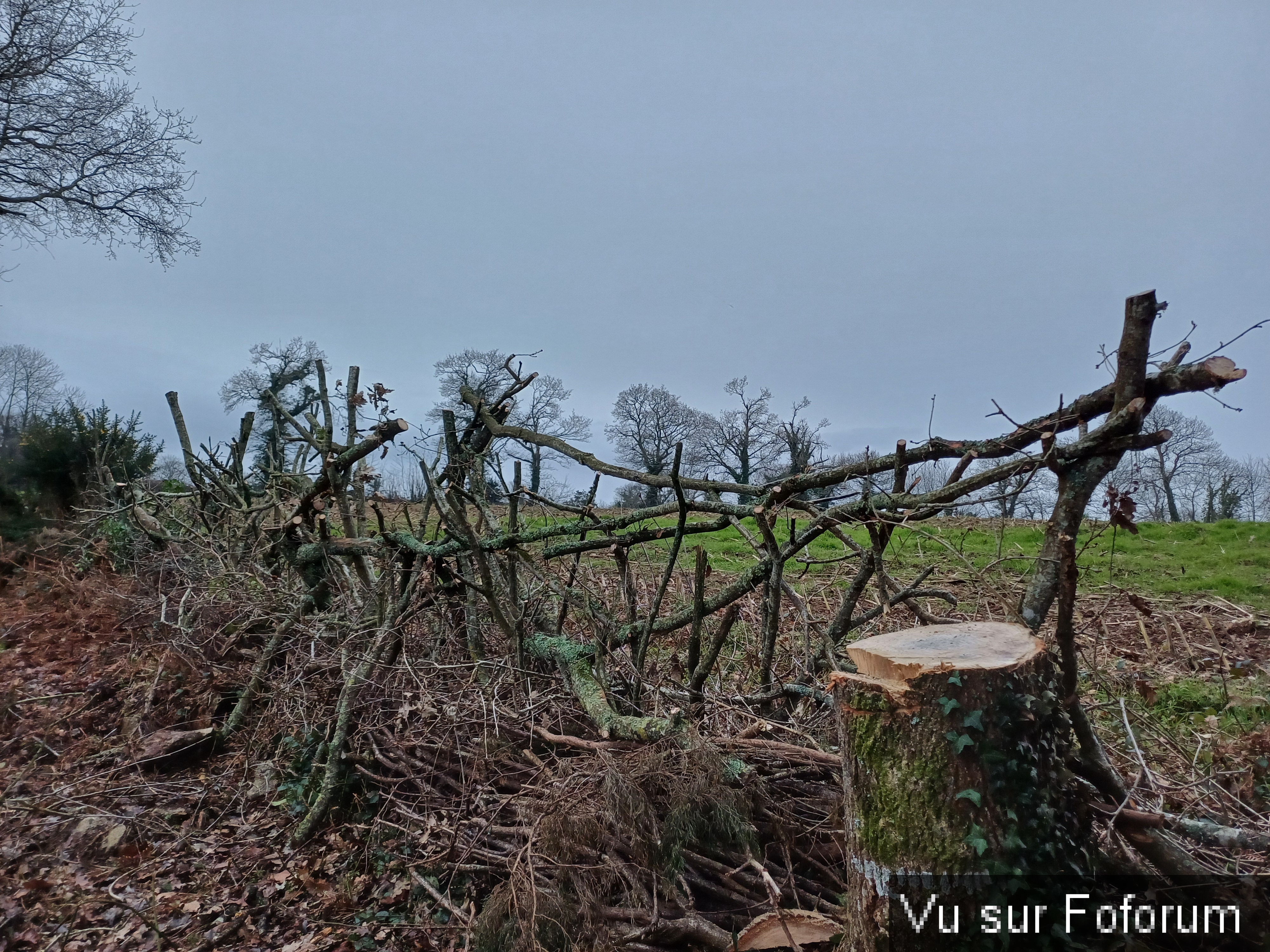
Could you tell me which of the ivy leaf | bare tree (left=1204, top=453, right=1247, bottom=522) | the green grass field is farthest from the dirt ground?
bare tree (left=1204, top=453, right=1247, bottom=522)

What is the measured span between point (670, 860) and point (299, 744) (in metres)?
3.09

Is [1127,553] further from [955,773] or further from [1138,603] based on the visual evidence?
[955,773]

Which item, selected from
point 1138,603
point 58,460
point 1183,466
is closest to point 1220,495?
point 1183,466

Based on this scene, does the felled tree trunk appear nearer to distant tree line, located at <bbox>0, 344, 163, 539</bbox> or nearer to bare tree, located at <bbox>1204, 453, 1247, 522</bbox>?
distant tree line, located at <bbox>0, 344, 163, 539</bbox>

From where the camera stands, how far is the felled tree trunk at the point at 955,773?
198cm

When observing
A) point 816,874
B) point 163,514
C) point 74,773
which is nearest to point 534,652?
point 816,874

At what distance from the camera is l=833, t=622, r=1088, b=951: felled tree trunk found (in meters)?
1.98

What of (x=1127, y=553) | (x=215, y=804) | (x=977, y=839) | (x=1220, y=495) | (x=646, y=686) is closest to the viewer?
(x=977, y=839)

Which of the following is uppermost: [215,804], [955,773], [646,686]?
[955,773]

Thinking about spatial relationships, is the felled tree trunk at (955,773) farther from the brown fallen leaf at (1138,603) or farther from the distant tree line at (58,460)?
the distant tree line at (58,460)

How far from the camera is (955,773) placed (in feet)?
6.68

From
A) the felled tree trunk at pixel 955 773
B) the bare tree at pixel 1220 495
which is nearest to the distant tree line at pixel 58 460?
the felled tree trunk at pixel 955 773

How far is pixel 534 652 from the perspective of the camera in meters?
4.63

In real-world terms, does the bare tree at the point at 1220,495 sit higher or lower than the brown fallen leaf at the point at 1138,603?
higher
